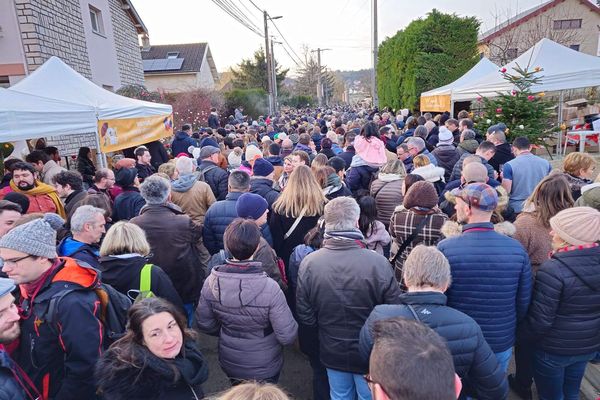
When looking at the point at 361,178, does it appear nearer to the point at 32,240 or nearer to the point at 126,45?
the point at 32,240

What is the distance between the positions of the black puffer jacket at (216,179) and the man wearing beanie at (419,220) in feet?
9.85

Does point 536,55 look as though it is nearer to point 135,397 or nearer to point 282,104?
point 135,397

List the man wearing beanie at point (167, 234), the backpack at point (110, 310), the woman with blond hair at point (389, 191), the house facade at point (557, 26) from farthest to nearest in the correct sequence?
1. the house facade at point (557, 26)
2. the woman with blond hair at point (389, 191)
3. the man wearing beanie at point (167, 234)
4. the backpack at point (110, 310)

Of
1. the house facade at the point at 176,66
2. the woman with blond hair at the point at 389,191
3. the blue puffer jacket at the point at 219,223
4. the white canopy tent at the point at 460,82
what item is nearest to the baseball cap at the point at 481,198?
the woman with blond hair at the point at 389,191

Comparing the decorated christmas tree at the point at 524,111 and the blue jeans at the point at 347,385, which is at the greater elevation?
the decorated christmas tree at the point at 524,111

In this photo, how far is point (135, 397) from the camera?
5.65 feet

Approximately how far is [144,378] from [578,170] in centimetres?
442

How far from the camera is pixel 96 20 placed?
12.4 metres

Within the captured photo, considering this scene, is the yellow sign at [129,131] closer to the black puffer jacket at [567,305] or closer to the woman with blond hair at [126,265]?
the woman with blond hair at [126,265]

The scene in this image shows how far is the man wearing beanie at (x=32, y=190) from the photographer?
407 cm

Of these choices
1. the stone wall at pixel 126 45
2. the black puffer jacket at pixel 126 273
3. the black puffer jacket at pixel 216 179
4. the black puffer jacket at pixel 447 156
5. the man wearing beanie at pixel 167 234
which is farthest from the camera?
the stone wall at pixel 126 45

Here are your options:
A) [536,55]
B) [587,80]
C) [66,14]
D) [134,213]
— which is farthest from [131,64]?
[587,80]

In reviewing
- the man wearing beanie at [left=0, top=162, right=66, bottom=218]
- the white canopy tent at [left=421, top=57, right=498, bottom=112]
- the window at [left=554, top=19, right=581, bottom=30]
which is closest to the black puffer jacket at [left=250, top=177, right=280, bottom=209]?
the man wearing beanie at [left=0, top=162, right=66, bottom=218]

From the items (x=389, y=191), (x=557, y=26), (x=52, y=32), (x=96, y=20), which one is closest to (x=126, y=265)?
(x=389, y=191)
